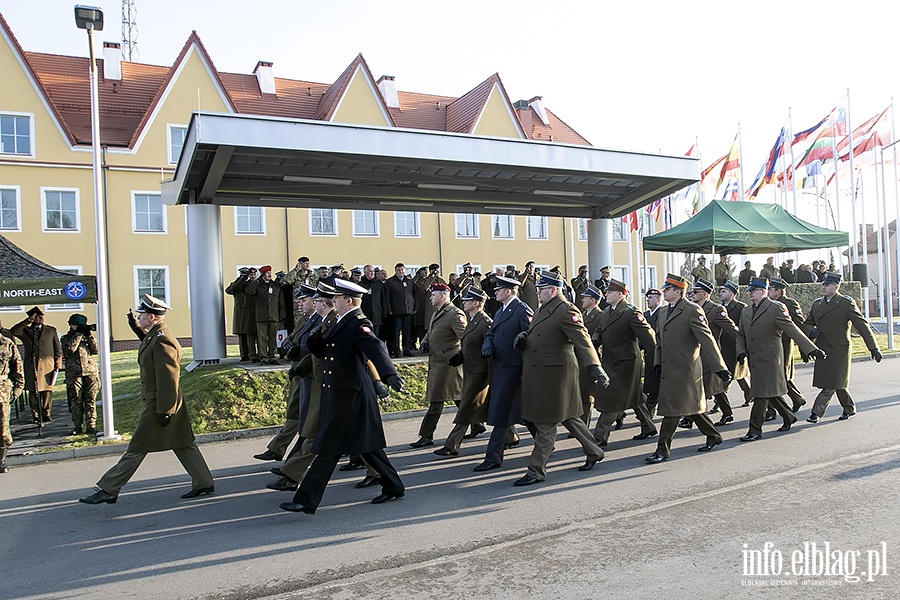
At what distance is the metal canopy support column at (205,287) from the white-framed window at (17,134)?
1750 cm

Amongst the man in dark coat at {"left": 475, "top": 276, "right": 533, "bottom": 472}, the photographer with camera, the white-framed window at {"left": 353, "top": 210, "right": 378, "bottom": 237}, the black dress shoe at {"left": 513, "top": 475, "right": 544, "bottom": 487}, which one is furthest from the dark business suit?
the white-framed window at {"left": 353, "top": 210, "right": 378, "bottom": 237}

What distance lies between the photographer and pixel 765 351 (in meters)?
9.26

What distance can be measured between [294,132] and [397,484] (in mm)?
7340

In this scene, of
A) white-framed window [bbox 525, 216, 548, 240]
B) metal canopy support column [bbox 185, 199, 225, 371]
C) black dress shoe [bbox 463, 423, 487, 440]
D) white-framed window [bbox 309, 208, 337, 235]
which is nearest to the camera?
black dress shoe [bbox 463, 423, 487, 440]

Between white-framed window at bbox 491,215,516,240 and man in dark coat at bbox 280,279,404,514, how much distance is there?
29.5 m

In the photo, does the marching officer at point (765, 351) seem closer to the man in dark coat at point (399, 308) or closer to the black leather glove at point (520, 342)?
the black leather glove at point (520, 342)

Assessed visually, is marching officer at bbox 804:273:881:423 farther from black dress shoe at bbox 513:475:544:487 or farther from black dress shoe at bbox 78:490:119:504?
black dress shoe at bbox 78:490:119:504

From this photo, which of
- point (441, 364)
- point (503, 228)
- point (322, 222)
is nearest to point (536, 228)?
point (503, 228)

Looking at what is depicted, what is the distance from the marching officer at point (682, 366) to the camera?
25.5 ft

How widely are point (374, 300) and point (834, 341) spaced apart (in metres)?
8.83

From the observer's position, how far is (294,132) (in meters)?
11.9

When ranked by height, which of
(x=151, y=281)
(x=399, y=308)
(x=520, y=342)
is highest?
(x=151, y=281)

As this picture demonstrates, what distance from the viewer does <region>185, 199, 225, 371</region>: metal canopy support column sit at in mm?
14305

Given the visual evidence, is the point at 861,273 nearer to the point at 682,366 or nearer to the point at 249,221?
the point at 682,366
